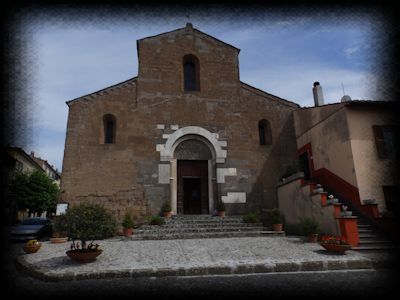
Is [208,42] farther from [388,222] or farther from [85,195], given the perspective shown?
[388,222]

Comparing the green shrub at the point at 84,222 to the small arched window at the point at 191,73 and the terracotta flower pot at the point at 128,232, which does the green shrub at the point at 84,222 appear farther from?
the small arched window at the point at 191,73

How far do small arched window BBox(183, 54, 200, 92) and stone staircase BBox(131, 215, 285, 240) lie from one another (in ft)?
25.7

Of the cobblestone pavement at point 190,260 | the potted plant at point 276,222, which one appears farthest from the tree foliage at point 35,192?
the potted plant at point 276,222

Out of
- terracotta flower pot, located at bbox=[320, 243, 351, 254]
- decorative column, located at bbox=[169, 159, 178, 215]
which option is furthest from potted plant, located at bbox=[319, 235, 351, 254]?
decorative column, located at bbox=[169, 159, 178, 215]

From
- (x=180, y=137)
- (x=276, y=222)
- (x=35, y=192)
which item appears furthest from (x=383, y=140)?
(x=35, y=192)

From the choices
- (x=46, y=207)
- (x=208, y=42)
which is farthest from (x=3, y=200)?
(x=46, y=207)

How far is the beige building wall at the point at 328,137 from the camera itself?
1209cm

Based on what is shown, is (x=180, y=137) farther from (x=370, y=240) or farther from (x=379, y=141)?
(x=370, y=240)

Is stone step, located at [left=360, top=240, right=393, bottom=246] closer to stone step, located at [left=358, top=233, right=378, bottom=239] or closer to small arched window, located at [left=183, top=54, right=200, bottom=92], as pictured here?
stone step, located at [left=358, top=233, right=378, bottom=239]

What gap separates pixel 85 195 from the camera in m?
13.6

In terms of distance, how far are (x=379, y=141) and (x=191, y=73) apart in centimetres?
1065

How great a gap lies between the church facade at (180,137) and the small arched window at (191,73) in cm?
6

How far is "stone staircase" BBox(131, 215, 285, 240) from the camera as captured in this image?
1146 centimetres

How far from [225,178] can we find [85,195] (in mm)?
7163
